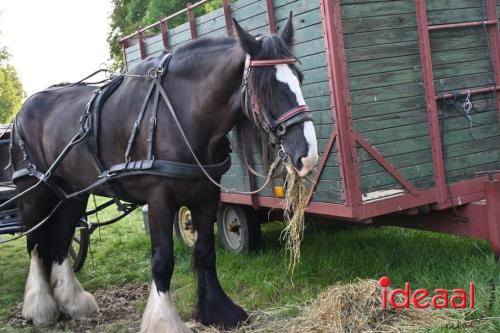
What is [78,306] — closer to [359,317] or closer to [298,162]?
[359,317]

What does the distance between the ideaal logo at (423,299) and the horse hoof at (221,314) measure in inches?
42.1

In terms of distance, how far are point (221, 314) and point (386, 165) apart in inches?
63.1

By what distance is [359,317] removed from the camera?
3.50m

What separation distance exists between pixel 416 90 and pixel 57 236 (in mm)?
3248

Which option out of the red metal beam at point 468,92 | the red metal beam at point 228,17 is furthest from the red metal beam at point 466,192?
the red metal beam at point 228,17

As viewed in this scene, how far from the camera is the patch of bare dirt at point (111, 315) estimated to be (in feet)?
14.3

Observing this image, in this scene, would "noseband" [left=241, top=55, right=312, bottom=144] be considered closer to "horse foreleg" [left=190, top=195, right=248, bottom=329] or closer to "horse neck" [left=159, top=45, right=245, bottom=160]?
"horse neck" [left=159, top=45, right=245, bottom=160]

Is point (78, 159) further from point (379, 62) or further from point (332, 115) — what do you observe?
point (379, 62)

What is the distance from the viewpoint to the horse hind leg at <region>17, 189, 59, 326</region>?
4602 mm

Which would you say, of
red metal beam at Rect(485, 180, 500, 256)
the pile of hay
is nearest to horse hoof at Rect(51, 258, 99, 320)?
the pile of hay

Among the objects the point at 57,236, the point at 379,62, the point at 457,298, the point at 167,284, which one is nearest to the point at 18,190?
the point at 57,236

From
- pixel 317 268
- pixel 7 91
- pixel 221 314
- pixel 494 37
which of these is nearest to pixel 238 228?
pixel 317 268

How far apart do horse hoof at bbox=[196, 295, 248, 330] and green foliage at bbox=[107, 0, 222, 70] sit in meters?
7.09

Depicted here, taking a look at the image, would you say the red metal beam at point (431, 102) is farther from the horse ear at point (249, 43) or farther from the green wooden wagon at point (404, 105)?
the horse ear at point (249, 43)
